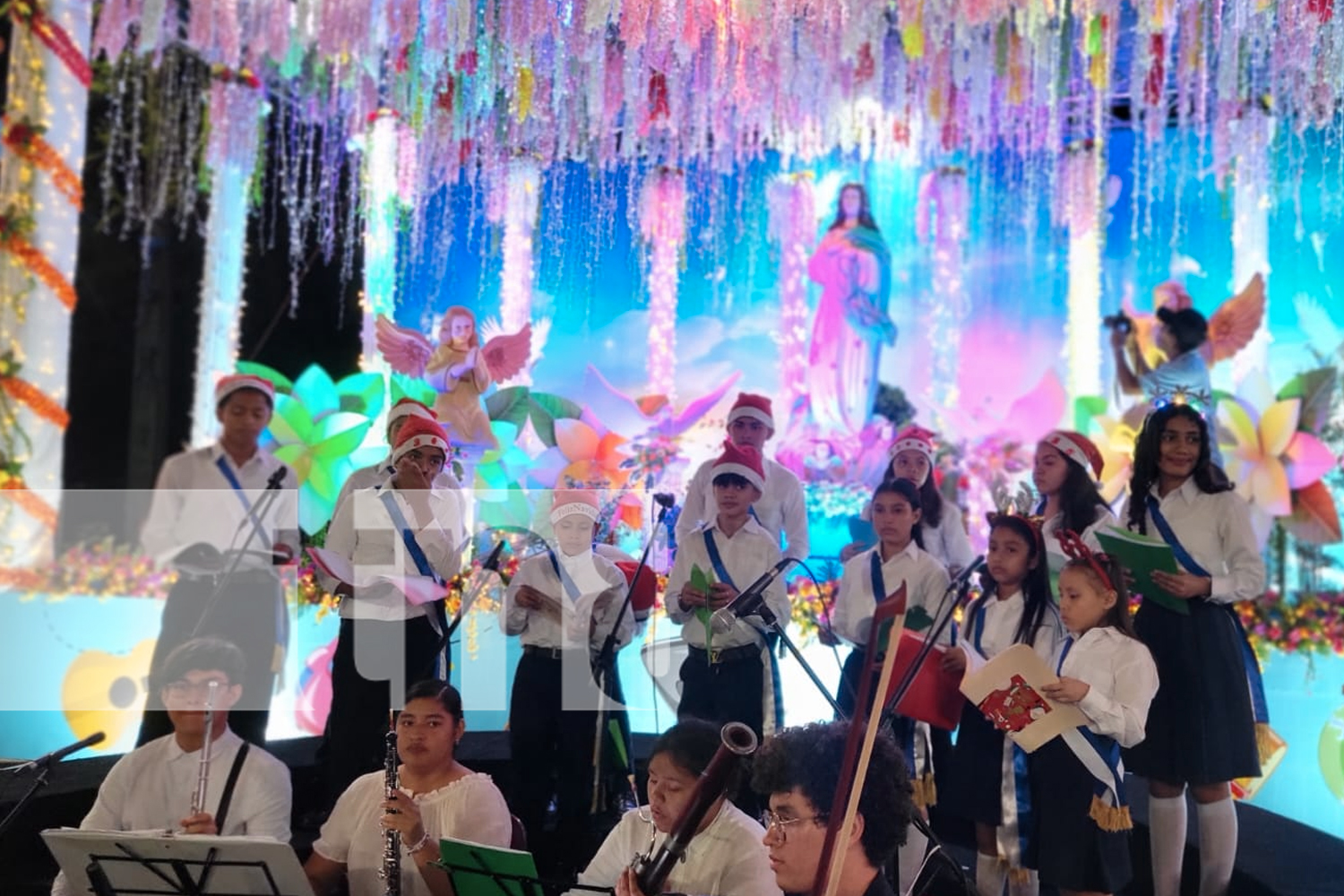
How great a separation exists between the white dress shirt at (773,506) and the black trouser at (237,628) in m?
1.80

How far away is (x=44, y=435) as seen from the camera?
31.1 ft

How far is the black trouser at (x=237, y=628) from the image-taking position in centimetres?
528

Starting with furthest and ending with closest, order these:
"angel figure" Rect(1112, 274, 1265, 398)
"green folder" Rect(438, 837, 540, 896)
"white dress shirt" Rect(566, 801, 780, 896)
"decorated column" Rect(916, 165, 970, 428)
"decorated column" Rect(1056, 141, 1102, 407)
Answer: "decorated column" Rect(916, 165, 970, 428) → "decorated column" Rect(1056, 141, 1102, 407) → "angel figure" Rect(1112, 274, 1265, 398) → "white dress shirt" Rect(566, 801, 780, 896) → "green folder" Rect(438, 837, 540, 896)

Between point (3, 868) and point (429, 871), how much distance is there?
2.03 metres

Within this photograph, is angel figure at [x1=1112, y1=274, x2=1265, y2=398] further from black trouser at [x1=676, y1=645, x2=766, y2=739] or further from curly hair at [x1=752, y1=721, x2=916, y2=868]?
curly hair at [x1=752, y1=721, x2=916, y2=868]

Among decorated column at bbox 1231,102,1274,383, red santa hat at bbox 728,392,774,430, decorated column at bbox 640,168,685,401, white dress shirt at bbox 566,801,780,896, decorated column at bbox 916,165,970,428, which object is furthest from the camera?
decorated column at bbox 916,165,970,428

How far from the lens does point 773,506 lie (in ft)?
18.4

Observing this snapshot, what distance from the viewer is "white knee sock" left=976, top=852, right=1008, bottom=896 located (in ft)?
13.9

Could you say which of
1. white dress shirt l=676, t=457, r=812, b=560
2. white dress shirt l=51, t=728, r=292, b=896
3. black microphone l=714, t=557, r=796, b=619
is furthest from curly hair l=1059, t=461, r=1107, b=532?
white dress shirt l=51, t=728, r=292, b=896

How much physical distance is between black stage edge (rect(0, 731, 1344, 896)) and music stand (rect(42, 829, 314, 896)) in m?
1.13

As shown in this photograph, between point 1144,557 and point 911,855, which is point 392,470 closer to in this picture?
point 911,855

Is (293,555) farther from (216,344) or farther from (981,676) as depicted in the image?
(216,344)

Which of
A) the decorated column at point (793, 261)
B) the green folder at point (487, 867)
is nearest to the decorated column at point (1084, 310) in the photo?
the decorated column at point (793, 261)

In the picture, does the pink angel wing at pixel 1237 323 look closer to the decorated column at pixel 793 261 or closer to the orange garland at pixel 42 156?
the decorated column at pixel 793 261
